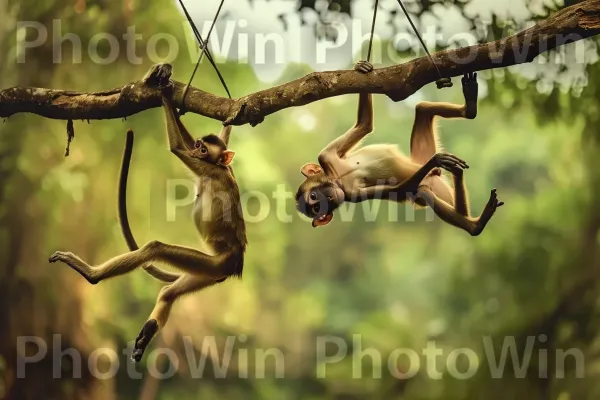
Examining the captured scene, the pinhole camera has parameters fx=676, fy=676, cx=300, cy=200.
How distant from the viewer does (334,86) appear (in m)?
2.71

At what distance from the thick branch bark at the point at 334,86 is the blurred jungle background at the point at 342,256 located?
130 millimetres

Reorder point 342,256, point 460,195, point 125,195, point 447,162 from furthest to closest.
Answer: point 125,195
point 342,256
point 460,195
point 447,162

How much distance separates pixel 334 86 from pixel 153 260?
1009 mm

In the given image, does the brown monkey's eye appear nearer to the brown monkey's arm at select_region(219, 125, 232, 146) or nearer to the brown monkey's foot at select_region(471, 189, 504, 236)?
the brown monkey's arm at select_region(219, 125, 232, 146)

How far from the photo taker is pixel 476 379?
2822 millimetres

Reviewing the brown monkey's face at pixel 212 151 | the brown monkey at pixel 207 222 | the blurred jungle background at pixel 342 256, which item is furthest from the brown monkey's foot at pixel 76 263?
the brown monkey's face at pixel 212 151

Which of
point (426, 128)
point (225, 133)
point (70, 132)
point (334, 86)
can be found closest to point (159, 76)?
point (225, 133)

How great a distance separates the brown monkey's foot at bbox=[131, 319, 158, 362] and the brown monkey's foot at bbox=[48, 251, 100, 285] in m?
0.28

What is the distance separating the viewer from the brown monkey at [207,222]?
281 cm

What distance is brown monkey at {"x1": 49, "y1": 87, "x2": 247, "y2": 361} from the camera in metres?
2.81

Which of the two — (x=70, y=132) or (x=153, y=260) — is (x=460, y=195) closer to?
(x=153, y=260)

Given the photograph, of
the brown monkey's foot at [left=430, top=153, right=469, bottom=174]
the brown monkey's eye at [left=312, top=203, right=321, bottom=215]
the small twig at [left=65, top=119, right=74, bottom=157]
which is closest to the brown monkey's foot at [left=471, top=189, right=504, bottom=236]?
the brown monkey's foot at [left=430, top=153, right=469, bottom=174]

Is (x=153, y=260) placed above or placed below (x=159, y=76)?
below

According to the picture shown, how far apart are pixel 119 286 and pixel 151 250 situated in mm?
368
